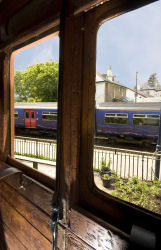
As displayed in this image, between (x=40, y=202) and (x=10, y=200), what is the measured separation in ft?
1.79

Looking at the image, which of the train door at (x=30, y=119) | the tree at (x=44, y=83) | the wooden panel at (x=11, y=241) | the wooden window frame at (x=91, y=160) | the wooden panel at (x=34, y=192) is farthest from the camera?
the train door at (x=30, y=119)

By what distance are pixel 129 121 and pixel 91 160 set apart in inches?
376

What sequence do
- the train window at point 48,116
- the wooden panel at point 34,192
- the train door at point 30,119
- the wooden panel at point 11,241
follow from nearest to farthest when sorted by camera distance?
the wooden panel at point 34,192
the wooden panel at point 11,241
the train window at point 48,116
the train door at point 30,119

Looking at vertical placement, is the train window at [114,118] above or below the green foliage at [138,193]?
above

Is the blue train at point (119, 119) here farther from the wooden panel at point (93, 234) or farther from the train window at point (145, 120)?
the wooden panel at point (93, 234)

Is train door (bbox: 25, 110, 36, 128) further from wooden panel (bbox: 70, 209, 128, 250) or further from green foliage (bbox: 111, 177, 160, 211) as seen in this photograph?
wooden panel (bbox: 70, 209, 128, 250)

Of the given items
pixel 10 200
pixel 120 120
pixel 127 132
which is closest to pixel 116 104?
pixel 120 120

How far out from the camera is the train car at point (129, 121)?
927 centimetres

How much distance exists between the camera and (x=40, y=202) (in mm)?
1257

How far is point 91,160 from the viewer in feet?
3.39

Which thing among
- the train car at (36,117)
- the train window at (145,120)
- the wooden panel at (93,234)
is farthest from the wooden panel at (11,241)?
the train car at (36,117)

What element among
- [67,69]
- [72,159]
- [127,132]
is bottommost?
[127,132]

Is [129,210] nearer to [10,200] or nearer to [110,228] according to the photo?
[110,228]

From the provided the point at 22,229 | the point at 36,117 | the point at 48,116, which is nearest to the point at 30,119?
the point at 36,117
